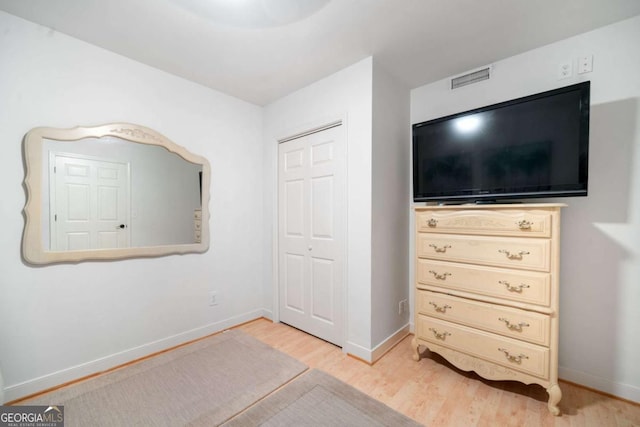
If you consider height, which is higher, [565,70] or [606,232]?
[565,70]

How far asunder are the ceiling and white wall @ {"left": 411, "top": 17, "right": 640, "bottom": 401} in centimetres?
20

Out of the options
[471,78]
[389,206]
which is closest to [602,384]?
[389,206]

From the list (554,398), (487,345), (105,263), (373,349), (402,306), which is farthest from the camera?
(402,306)

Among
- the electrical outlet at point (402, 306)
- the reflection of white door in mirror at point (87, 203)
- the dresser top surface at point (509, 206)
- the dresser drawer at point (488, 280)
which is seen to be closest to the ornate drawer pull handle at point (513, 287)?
the dresser drawer at point (488, 280)

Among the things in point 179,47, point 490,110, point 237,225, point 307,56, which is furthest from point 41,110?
point 490,110

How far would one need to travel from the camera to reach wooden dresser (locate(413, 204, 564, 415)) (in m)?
1.54

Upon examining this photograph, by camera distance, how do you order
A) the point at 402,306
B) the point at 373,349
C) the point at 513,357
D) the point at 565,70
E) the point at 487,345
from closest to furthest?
the point at 513,357 → the point at 487,345 → the point at 565,70 → the point at 373,349 → the point at 402,306

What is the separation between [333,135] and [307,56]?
2.24ft

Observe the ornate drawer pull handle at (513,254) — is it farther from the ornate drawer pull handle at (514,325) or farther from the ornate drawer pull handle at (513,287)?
the ornate drawer pull handle at (514,325)

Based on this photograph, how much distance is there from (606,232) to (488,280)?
0.89 metres

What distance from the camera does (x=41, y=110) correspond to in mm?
1757

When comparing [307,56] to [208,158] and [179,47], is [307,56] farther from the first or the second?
[208,158]

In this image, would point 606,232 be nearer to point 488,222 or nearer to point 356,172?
point 488,222

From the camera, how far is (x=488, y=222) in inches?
68.9
